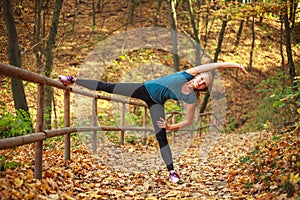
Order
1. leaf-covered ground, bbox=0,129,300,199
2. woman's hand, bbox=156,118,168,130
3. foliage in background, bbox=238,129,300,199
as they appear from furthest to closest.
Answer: woman's hand, bbox=156,118,168,130, leaf-covered ground, bbox=0,129,300,199, foliage in background, bbox=238,129,300,199

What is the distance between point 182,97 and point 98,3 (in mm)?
20347

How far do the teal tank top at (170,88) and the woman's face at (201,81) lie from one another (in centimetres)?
16

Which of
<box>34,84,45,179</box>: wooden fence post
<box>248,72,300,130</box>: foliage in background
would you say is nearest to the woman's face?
<box>248,72,300,130</box>: foliage in background

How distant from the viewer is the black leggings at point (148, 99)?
5.22 metres

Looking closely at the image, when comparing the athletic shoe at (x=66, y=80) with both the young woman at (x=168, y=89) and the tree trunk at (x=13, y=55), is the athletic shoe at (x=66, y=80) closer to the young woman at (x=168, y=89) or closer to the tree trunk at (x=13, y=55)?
the young woman at (x=168, y=89)

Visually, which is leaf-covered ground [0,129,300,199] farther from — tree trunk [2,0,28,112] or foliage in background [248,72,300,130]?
tree trunk [2,0,28,112]

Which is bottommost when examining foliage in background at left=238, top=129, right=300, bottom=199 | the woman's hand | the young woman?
foliage in background at left=238, top=129, right=300, bottom=199

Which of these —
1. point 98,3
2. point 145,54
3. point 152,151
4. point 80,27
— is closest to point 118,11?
point 98,3

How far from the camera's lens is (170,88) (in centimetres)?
511

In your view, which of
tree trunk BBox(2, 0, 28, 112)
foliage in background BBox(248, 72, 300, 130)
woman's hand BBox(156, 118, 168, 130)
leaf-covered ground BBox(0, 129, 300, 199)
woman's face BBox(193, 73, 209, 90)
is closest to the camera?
leaf-covered ground BBox(0, 129, 300, 199)

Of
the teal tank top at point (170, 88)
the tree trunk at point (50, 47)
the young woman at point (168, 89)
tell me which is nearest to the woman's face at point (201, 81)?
the young woman at point (168, 89)

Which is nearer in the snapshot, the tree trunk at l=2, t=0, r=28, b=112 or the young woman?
the young woman

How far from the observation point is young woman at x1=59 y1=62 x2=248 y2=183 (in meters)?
4.95

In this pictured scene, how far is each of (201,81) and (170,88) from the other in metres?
0.48
